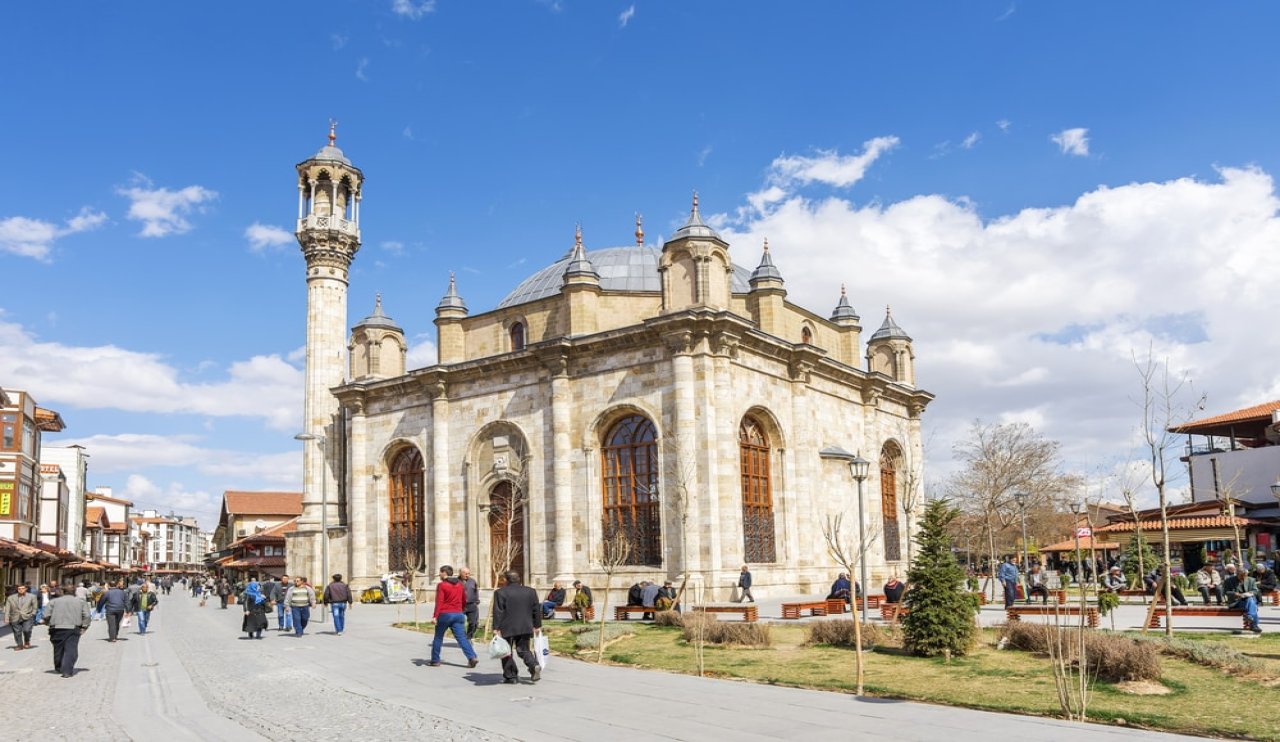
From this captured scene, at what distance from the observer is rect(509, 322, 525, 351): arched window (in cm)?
3416

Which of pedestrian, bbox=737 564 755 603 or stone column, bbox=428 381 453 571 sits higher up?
stone column, bbox=428 381 453 571

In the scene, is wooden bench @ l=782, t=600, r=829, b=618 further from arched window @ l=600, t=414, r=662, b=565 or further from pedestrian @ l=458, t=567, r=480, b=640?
pedestrian @ l=458, t=567, r=480, b=640

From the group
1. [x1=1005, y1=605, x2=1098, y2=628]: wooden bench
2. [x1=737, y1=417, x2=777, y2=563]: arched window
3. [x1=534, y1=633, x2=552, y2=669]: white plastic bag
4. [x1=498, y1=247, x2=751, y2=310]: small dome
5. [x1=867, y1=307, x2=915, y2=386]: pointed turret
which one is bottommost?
[x1=1005, y1=605, x2=1098, y2=628]: wooden bench

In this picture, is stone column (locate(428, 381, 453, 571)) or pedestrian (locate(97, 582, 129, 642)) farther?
stone column (locate(428, 381, 453, 571))

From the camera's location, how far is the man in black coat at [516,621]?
12.6 m

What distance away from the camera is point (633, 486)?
2938cm

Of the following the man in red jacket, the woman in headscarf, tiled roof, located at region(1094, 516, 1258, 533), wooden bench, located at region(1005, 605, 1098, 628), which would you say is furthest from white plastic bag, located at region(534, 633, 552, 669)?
tiled roof, located at region(1094, 516, 1258, 533)

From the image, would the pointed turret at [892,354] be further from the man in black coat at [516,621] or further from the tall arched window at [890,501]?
the man in black coat at [516,621]

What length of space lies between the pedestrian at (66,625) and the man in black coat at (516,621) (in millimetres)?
7744

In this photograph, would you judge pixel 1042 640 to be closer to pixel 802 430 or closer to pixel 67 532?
pixel 802 430

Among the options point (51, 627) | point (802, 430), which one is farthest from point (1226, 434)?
point (51, 627)

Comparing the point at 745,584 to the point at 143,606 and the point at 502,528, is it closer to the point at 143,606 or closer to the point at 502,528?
the point at 502,528

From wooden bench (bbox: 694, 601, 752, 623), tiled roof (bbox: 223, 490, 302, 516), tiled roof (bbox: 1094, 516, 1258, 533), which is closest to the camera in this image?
wooden bench (bbox: 694, 601, 752, 623)

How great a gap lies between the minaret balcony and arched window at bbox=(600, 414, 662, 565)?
17688 millimetres
